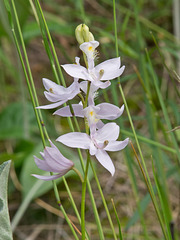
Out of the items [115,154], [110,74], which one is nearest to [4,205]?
[110,74]

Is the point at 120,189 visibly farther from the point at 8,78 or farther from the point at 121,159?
the point at 8,78

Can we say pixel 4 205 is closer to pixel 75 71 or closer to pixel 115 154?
pixel 75 71

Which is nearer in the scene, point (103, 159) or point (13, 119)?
point (103, 159)

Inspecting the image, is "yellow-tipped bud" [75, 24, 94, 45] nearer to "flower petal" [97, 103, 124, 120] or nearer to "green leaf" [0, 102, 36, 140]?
"flower petal" [97, 103, 124, 120]

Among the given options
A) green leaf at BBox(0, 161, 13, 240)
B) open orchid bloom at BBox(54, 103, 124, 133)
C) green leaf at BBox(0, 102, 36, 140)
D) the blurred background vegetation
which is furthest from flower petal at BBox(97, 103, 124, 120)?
green leaf at BBox(0, 102, 36, 140)

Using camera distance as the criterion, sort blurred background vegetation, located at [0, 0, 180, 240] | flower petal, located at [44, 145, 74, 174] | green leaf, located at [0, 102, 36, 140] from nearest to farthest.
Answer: flower petal, located at [44, 145, 74, 174] → blurred background vegetation, located at [0, 0, 180, 240] → green leaf, located at [0, 102, 36, 140]

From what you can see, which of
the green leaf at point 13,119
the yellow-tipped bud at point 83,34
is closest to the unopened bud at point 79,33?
the yellow-tipped bud at point 83,34

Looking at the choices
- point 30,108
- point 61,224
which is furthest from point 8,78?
point 61,224
